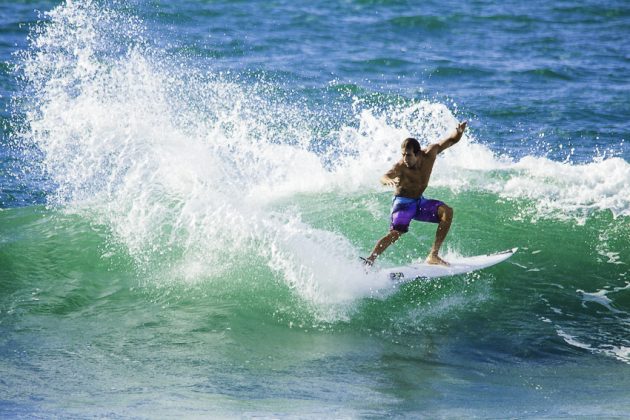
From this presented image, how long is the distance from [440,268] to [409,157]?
124 cm

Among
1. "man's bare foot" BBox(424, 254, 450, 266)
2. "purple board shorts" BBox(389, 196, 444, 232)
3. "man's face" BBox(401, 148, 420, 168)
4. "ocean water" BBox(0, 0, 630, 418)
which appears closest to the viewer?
"ocean water" BBox(0, 0, 630, 418)

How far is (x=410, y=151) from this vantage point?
8539 millimetres

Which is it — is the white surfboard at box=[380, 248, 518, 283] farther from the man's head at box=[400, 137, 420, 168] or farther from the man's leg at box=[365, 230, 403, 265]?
the man's head at box=[400, 137, 420, 168]

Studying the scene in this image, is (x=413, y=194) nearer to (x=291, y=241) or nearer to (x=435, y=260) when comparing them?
(x=435, y=260)

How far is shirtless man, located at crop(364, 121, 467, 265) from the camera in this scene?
8.66 meters

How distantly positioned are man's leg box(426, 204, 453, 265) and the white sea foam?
2.52 feet

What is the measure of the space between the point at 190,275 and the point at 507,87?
10.3 m

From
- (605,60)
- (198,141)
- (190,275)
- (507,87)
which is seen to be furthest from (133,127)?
(605,60)

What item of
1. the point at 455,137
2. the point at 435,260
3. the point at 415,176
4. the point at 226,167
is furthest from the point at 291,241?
the point at 226,167

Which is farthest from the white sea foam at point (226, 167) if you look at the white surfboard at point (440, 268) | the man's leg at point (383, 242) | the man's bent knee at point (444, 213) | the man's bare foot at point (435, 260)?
the man's bent knee at point (444, 213)

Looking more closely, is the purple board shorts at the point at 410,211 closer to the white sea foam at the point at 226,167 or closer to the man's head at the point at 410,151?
the man's head at the point at 410,151

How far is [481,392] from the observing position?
6875mm

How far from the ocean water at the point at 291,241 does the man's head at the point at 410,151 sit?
113cm

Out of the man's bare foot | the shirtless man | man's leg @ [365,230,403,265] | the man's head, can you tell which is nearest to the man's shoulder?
the shirtless man
